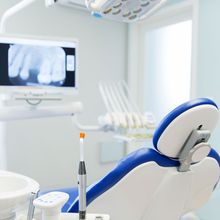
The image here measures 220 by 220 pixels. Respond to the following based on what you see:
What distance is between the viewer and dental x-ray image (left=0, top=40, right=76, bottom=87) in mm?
1535

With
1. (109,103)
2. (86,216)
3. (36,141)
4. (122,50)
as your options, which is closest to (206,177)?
(86,216)

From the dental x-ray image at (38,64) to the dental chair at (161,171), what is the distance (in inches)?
30.6

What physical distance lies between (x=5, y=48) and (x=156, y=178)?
38.5 inches

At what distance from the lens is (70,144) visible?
2.54 meters

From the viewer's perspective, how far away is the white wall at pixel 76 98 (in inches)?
89.9

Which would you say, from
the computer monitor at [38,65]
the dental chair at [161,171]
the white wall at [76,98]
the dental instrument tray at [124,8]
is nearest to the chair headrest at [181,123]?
the dental chair at [161,171]

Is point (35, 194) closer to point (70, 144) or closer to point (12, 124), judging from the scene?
point (12, 124)

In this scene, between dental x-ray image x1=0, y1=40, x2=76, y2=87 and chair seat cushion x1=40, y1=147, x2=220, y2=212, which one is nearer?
chair seat cushion x1=40, y1=147, x2=220, y2=212

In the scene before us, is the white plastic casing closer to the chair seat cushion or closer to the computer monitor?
the chair seat cushion

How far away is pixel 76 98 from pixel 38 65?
38.6 inches

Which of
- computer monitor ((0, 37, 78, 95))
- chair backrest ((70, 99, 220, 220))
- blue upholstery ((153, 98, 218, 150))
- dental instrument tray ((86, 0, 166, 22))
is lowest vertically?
chair backrest ((70, 99, 220, 220))

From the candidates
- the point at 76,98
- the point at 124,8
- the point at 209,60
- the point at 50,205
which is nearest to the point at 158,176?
the point at 50,205

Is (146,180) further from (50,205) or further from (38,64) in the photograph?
(38,64)

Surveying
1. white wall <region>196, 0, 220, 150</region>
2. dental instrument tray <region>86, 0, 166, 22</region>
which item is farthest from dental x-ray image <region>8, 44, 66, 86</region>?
white wall <region>196, 0, 220, 150</region>
